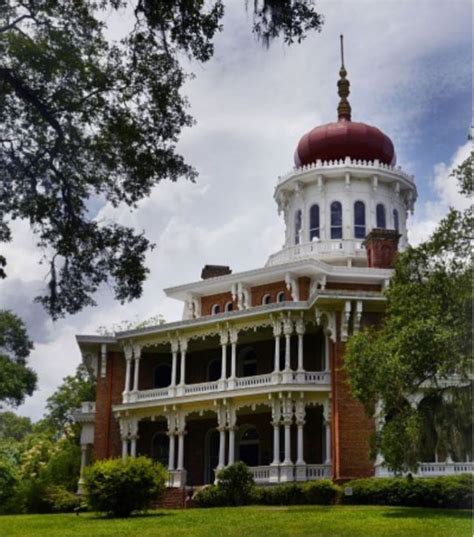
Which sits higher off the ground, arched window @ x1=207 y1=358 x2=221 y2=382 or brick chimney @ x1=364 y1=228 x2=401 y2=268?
brick chimney @ x1=364 y1=228 x2=401 y2=268

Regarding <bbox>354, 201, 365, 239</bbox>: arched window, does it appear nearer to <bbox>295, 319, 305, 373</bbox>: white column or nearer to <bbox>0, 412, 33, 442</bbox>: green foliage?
<bbox>295, 319, 305, 373</bbox>: white column

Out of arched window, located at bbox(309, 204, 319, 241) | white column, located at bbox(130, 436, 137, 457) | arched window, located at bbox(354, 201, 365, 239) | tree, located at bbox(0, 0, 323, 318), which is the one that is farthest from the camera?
arched window, located at bbox(309, 204, 319, 241)

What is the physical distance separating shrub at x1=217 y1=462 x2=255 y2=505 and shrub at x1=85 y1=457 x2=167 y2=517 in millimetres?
4133

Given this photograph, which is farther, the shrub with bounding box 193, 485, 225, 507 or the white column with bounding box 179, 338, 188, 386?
the white column with bounding box 179, 338, 188, 386

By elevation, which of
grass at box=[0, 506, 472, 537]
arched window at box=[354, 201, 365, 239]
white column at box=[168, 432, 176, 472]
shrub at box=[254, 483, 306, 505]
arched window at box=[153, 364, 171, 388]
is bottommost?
grass at box=[0, 506, 472, 537]

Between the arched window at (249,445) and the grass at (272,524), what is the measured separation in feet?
36.7

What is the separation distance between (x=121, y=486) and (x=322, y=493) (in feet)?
21.5

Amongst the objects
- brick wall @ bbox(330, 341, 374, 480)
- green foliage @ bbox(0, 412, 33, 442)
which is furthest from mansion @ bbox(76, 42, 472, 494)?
green foliage @ bbox(0, 412, 33, 442)

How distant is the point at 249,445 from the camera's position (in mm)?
32250

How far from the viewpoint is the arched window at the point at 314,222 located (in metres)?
38.6

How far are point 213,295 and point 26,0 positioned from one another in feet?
78.3

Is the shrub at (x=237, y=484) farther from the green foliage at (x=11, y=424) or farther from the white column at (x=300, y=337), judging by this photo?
the green foliage at (x=11, y=424)

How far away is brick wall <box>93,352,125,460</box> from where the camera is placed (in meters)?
33.2

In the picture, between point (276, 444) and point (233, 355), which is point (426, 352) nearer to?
point (276, 444)
